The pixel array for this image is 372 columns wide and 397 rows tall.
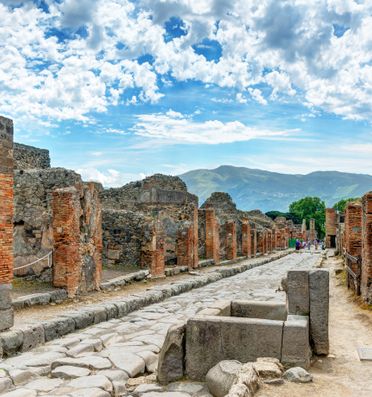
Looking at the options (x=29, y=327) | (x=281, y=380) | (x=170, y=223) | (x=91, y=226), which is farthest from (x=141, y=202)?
(x=281, y=380)

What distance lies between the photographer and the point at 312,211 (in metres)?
86.2

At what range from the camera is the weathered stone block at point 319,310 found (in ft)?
19.7

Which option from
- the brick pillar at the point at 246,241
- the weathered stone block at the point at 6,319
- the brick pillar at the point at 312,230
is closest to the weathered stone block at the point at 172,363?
the weathered stone block at the point at 6,319

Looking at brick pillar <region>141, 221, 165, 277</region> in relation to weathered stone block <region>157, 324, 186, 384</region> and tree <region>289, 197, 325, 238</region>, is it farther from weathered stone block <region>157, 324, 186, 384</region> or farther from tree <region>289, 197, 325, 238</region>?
tree <region>289, 197, 325, 238</region>

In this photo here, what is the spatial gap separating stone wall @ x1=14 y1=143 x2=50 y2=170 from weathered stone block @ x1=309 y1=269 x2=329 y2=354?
21.2 meters

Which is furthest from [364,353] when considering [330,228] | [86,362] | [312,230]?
[312,230]

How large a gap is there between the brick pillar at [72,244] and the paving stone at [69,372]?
434 cm

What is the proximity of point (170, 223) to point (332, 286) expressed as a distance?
7357mm

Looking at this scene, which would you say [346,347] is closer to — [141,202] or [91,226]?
[91,226]

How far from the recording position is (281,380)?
15.9 feet

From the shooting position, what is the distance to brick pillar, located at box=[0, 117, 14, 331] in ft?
23.9

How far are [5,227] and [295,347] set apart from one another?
15.5 feet

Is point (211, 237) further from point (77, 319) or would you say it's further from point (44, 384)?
point (44, 384)

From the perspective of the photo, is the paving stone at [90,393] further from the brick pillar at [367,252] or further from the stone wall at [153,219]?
the stone wall at [153,219]
